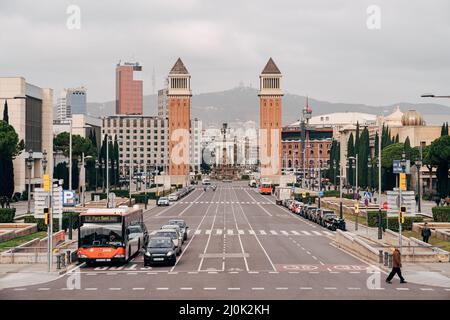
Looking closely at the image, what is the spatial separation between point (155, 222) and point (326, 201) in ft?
120

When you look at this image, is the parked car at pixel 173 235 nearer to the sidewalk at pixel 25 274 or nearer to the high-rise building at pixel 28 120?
the sidewalk at pixel 25 274

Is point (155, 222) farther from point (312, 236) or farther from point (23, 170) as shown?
point (23, 170)

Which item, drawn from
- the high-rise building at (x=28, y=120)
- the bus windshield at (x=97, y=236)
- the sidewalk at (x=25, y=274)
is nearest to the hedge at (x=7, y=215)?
the sidewalk at (x=25, y=274)

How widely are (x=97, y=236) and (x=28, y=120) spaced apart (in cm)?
8657

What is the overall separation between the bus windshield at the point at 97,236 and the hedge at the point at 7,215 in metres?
27.7

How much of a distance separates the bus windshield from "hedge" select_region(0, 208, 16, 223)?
27.7 m

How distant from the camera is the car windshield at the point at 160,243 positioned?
135 feet

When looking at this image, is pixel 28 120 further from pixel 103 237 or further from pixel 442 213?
pixel 103 237

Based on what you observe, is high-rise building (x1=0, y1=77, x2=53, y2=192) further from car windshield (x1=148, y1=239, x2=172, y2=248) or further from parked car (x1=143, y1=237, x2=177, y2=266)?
parked car (x1=143, y1=237, x2=177, y2=266)

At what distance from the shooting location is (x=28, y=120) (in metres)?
123

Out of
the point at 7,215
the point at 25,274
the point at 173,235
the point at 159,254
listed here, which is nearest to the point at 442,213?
the point at 173,235

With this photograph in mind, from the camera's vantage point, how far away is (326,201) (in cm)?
10675

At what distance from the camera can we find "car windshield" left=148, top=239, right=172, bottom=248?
4119 cm

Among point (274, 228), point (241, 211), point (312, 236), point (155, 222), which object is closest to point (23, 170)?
point (241, 211)
